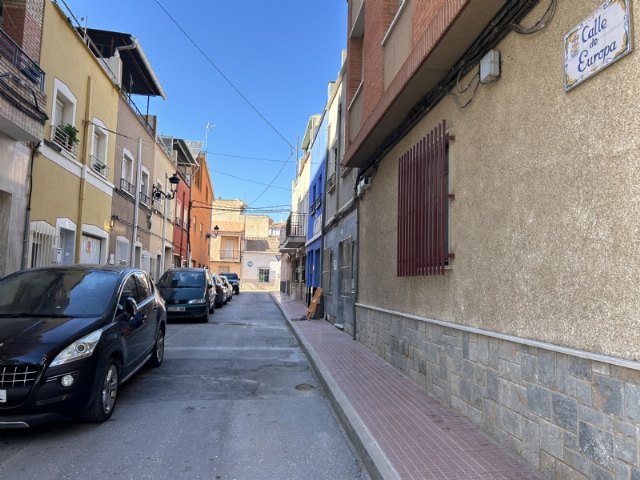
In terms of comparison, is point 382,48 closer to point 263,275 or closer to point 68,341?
point 68,341

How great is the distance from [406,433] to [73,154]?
1077cm

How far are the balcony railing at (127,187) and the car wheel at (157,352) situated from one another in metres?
9.46

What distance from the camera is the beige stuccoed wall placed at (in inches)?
113

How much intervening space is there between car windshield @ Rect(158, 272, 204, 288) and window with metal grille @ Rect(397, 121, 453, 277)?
1011 centimetres

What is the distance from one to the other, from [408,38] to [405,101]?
0.81 m

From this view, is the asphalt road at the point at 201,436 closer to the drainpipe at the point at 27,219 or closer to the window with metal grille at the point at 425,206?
the window with metal grille at the point at 425,206

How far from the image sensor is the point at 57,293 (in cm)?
564

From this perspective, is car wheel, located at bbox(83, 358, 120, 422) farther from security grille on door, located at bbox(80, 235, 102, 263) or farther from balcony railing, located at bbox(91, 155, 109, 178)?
balcony railing, located at bbox(91, 155, 109, 178)

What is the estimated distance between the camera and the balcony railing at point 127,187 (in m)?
16.1

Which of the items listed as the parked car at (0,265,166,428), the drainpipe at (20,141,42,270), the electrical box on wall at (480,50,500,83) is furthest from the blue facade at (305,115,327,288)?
the electrical box on wall at (480,50,500,83)

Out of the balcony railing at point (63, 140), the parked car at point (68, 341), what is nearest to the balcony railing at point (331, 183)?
the balcony railing at point (63, 140)

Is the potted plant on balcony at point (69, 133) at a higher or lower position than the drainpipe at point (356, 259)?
higher

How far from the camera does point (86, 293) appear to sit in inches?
225

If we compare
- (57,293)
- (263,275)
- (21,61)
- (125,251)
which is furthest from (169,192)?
(263,275)
